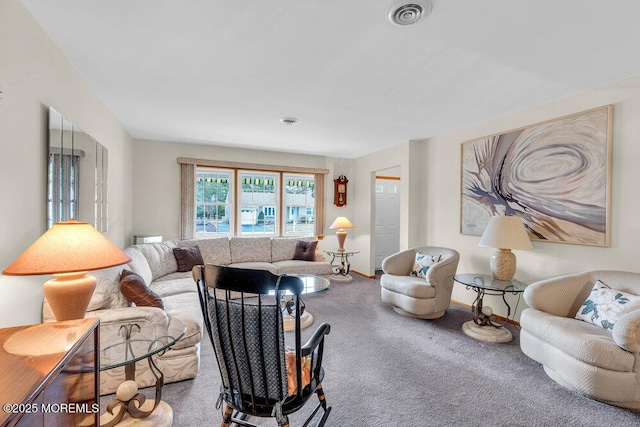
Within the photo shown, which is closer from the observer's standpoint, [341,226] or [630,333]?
[630,333]

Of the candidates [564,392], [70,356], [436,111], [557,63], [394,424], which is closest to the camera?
[70,356]

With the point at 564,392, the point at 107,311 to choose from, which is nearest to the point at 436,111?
the point at 564,392

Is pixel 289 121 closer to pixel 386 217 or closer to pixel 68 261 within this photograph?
pixel 68 261

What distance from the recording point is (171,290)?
325 centimetres

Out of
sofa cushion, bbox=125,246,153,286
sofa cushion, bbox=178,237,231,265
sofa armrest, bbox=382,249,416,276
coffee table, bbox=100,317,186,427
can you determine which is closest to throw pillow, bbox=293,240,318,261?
sofa cushion, bbox=178,237,231,265

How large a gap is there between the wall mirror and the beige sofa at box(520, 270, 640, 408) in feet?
11.9

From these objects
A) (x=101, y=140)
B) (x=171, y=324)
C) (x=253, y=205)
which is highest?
(x=101, y=140)

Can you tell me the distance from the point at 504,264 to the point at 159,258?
4.16 meters

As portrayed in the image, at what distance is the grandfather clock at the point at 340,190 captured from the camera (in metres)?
6.21

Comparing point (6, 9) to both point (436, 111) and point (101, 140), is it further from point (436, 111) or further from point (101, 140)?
point (436, 111)

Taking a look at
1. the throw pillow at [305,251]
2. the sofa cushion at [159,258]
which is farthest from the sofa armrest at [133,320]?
the throw pillow at [305,251]

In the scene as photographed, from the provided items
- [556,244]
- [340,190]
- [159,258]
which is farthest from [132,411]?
[340,190]

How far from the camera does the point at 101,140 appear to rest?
3039mm

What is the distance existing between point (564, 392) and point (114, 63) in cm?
418
